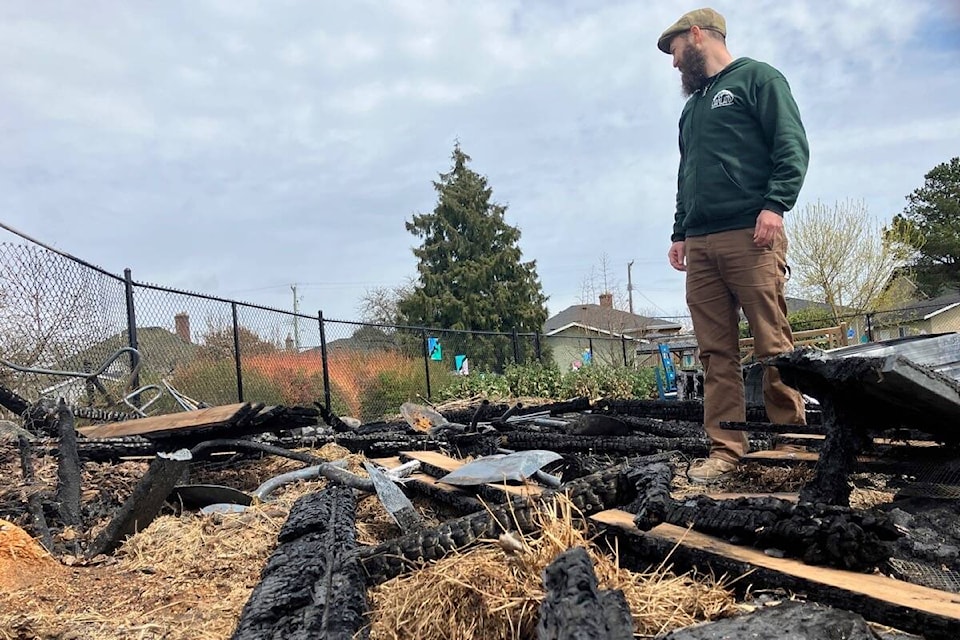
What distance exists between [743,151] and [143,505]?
363 centimetres

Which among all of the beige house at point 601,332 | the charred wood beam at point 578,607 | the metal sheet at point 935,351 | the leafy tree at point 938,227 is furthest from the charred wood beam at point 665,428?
the leafy tree at point 938,227

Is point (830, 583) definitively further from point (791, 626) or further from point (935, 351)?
point (935, 351)

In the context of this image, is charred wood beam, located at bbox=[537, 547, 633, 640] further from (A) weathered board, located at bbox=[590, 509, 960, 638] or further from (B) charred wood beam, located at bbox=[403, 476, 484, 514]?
(B) charred wood beam, located at bbox=[403, 476, 484, 514]

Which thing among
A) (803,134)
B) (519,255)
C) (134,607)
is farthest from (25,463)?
(519,255)

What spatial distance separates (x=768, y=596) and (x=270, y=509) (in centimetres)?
254

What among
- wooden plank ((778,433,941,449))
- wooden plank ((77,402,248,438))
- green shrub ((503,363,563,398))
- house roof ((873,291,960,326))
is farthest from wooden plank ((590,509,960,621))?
house roof ((873,291,960,326))

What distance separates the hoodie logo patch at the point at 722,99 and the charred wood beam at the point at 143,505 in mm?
3451

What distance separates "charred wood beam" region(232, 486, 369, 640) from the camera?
1.71 metres

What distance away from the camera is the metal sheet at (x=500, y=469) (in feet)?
9.75

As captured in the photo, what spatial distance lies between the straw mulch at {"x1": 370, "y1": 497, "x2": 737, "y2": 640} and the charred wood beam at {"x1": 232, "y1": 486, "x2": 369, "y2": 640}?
0.31 ft

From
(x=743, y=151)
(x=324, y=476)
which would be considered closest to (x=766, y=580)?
(x=743, y=151)

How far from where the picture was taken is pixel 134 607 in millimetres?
2234

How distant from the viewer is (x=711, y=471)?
3291 mm

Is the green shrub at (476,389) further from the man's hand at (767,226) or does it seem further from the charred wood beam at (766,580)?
the charred wood beam at (766,580)
